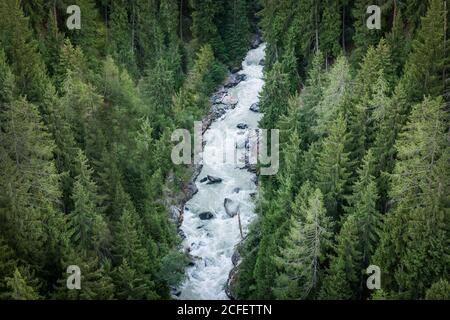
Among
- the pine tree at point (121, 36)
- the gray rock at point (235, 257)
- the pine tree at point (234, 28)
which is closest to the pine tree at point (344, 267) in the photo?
the gray rock at point (235, 257)

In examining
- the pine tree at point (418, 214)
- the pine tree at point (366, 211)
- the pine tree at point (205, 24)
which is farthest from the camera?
the pine tree at point (205, 24)

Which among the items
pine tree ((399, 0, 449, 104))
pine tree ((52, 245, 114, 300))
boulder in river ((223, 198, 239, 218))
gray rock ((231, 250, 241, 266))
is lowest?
gray rock ((231, 250, 241, 266))

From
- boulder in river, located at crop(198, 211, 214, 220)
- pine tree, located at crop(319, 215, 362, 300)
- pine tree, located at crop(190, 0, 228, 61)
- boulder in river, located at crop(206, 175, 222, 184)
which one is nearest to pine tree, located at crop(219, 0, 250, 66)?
pine tree, located at crop(190, 0, 228, 61)

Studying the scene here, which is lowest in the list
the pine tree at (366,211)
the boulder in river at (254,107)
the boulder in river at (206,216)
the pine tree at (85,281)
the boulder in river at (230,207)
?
the pine tree at (85,281)

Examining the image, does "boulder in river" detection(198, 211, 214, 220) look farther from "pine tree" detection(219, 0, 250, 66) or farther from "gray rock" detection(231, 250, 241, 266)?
"pine tree" detection(219, 0, 250, 66)

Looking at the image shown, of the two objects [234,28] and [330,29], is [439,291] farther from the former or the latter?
[234,28]

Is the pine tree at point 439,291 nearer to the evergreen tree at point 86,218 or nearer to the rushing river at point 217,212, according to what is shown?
the rushing river at point 217,212

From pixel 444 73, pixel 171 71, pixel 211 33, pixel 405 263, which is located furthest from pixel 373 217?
pixel 211 33
